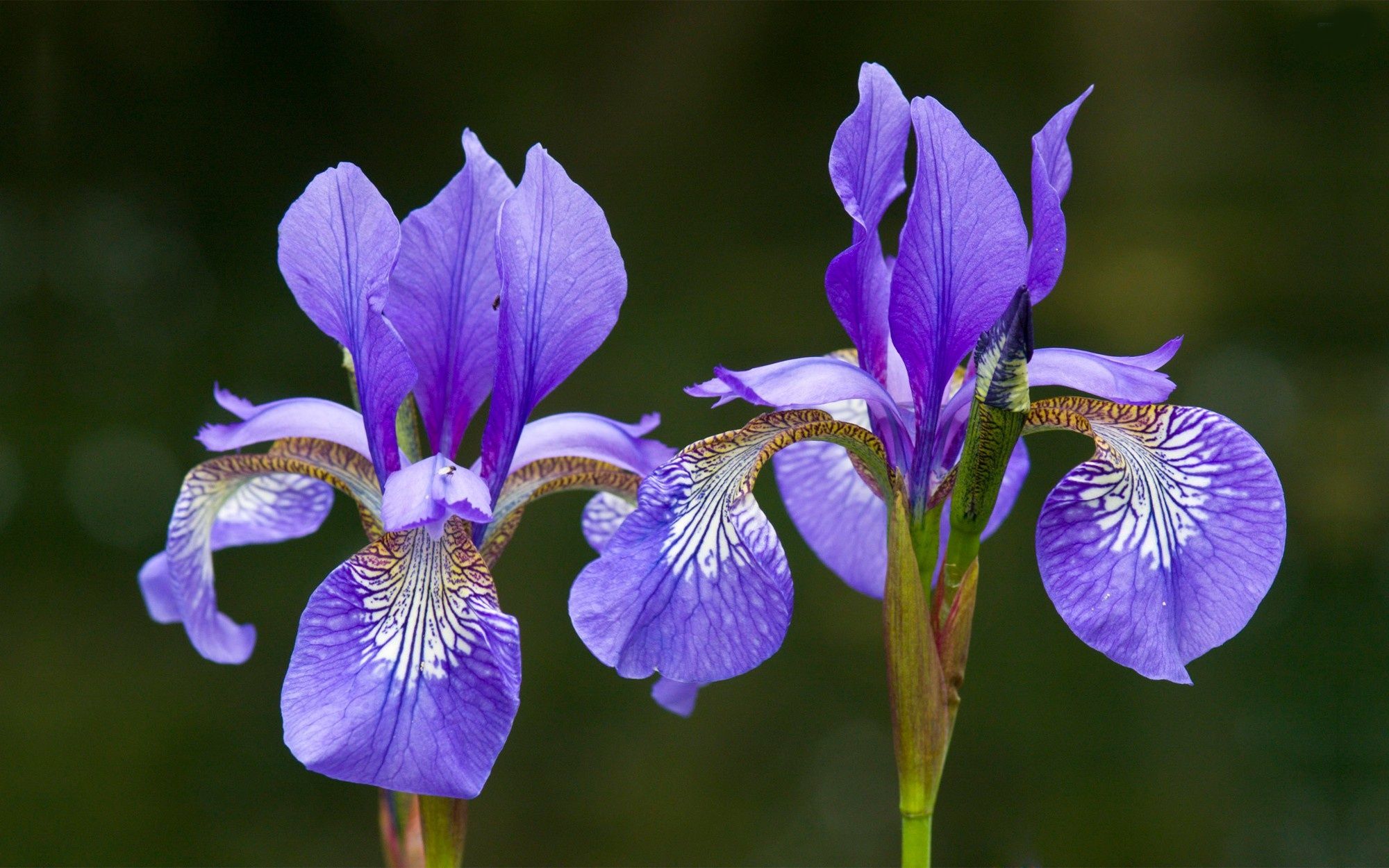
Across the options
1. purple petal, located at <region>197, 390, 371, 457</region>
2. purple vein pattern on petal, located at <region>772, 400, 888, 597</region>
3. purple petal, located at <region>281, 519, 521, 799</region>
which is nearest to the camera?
purple petal, located at <region>281, 519, 521, 799</region>

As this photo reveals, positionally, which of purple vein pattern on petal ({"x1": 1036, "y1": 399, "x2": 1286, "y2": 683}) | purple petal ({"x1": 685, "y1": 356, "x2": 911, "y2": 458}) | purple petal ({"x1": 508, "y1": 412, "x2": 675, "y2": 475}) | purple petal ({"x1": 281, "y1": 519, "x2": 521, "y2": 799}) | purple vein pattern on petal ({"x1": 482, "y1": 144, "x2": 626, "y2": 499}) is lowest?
purple petal ({"x1": 281, "y1": 519, "x2": 521, "y2": 799})

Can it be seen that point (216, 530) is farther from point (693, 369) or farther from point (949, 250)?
point (693, 369)

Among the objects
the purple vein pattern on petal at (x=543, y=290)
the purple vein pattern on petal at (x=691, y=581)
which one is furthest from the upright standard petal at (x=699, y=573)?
the purple vein pattern on petal at (x=543, y=290)

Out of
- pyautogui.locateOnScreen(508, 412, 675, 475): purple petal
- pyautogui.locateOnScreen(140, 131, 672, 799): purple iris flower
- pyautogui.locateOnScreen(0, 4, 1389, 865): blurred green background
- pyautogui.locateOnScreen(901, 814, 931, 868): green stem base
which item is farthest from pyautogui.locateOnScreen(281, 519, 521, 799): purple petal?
pyautogui.locateOnScreen(0, 4, 1389, 865): blurred green background

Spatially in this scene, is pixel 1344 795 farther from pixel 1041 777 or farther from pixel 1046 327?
pixel 1046 327

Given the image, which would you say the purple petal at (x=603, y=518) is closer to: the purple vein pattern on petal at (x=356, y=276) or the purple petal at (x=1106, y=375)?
the purple vein pattern on petal at (x=356, y=276)

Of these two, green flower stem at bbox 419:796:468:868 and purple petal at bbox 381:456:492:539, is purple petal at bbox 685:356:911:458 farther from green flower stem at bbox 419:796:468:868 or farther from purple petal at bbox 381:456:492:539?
green flower stem at bbox 419:796:468:868

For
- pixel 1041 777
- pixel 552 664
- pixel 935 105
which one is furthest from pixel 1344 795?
pixel 935 105
